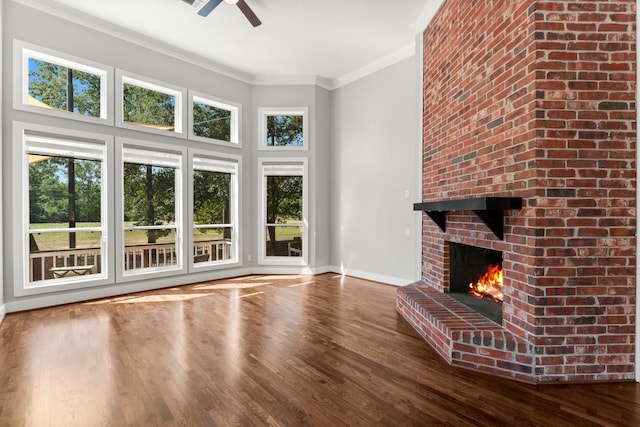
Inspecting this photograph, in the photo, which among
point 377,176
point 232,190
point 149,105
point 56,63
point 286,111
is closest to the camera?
point 56,63

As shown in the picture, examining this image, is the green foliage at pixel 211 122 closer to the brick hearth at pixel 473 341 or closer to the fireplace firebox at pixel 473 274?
the fireplace firebox at pixel 473 274

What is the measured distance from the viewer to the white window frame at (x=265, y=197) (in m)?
6.20

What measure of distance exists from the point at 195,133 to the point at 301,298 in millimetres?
3290

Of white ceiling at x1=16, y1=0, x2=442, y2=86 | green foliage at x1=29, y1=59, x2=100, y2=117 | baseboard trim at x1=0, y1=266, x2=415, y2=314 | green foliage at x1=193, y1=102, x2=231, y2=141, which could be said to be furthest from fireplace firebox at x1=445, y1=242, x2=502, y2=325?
green foliage at x1=29, y1=59, x2=100, y2=117

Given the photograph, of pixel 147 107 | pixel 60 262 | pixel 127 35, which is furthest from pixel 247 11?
pixel 60 262

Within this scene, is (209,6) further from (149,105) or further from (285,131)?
(285,131)

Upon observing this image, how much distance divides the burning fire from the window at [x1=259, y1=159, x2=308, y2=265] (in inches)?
135

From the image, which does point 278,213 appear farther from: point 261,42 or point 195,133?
point 261,42

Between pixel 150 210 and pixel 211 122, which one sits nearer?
pixel 150 210

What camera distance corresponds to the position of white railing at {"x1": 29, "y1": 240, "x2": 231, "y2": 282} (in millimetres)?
4141

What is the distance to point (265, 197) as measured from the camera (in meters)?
6.26

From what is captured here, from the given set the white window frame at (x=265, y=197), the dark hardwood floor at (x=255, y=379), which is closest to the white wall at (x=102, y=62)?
the white window frame at (x=265, y=197)

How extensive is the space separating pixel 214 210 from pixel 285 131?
1.99 metres

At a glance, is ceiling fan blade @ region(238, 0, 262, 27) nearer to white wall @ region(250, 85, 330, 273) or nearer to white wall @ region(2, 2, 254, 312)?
white wall @ region(2, 2, 254, 312)
